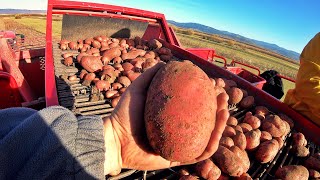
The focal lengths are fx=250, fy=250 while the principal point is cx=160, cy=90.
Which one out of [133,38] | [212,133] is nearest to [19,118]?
[212,133]

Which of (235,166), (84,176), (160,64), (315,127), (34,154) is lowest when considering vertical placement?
(235,166)

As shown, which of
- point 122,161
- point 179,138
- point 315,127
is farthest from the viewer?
point 315,127

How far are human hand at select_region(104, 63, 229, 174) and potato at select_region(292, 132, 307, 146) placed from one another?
74.2 inches

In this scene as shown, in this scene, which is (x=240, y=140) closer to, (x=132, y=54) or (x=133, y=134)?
(x=133, y=134)

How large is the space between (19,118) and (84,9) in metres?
3.92

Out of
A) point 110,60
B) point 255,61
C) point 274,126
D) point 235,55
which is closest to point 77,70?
point 110,60

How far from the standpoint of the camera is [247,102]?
355 cm

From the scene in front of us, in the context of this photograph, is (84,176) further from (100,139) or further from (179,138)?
(179,138)

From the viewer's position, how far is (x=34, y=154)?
3.12 ft

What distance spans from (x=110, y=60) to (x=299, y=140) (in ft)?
9.72

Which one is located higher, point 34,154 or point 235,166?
point 34,154

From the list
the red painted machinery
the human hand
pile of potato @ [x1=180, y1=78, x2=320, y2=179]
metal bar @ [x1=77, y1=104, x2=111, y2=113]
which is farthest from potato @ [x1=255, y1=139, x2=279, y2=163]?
metal bar @ [x1=77, y1=104, x2=111, y2=113]

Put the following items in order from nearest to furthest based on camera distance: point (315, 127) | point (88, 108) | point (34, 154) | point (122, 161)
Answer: point (34, 154) < point (122, 161) < point (88, 108) < point (315, 127)

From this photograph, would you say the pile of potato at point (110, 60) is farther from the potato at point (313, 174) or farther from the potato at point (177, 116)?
the potato at point (313, 174)
